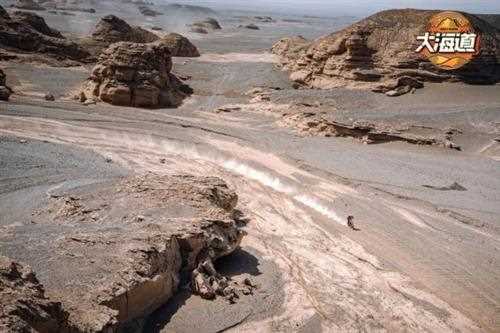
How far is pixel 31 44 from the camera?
87.8ft

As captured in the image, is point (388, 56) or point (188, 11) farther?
point (188, 11)

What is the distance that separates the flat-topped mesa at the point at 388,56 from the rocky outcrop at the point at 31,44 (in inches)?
539

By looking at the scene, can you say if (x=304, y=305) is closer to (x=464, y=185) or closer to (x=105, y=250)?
(x=105, y=250)

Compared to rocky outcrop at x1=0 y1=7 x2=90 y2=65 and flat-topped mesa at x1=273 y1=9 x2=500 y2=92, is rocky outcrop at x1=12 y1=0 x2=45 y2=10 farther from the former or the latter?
flat-topped mesa at x1=273 y1=9 x2=500 y2=92

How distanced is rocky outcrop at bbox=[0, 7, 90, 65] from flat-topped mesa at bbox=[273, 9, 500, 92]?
44.9ft

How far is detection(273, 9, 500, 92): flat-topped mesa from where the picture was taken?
881 inches

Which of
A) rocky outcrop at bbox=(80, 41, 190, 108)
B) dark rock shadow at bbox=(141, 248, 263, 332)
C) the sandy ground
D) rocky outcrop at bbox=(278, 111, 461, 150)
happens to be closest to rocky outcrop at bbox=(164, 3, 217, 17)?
the sandy ground

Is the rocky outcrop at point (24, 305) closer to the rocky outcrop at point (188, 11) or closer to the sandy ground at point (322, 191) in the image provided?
the sandy ground at point (322, 191)

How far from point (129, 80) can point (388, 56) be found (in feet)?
39.5

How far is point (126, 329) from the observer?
6098 mm

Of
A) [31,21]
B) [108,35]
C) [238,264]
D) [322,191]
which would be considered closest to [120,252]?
[238,264]

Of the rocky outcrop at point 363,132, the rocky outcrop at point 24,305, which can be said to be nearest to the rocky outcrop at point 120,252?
the rocky outcrop at point 24,305

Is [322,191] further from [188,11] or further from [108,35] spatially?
[188,11]

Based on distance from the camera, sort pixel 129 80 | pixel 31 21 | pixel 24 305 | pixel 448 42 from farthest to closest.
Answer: pixel 31 21 < pixel 448 42 < pixel 129 80 < pixel 24 305
